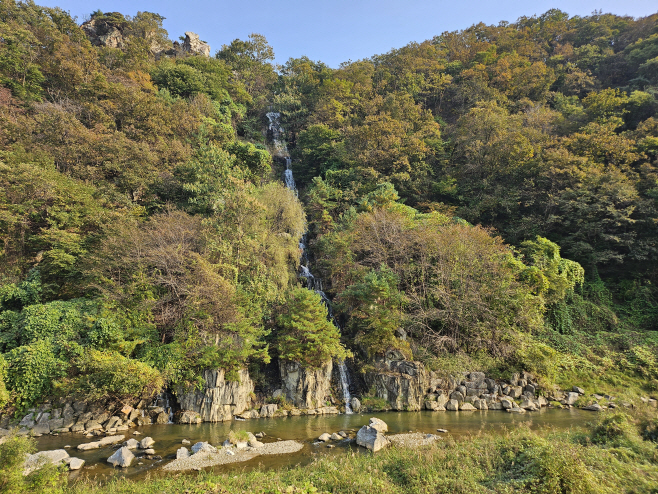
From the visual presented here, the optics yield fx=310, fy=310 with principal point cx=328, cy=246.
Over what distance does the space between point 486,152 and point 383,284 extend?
20.7 metres

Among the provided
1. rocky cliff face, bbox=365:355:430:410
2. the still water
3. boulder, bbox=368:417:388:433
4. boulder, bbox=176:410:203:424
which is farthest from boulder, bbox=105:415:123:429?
rocky cliff face, bbox=365:355:430:410

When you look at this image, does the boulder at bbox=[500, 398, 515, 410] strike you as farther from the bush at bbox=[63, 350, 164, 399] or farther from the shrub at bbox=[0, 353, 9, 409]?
the shrub at bbox=[0, 353, 9, 409]

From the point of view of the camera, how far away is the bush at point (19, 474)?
538 centimetres

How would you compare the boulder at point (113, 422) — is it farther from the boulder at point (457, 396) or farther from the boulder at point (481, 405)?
the boulder at point (481, 405)

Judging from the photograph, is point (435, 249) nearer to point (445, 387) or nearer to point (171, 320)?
point (445, 387)

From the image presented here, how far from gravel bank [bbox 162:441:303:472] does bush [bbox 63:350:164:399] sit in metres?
4.58

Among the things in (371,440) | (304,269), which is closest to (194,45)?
(304,269)

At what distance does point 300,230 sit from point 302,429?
47.1 ft

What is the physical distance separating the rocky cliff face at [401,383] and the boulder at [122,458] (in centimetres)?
1182

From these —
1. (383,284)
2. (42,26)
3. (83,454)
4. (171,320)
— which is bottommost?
(83,454)

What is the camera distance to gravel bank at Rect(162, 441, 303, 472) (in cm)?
967

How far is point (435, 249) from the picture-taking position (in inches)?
798

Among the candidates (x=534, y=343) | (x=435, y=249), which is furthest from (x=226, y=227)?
(x=534, y=343)

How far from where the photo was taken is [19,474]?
5.48 meters
